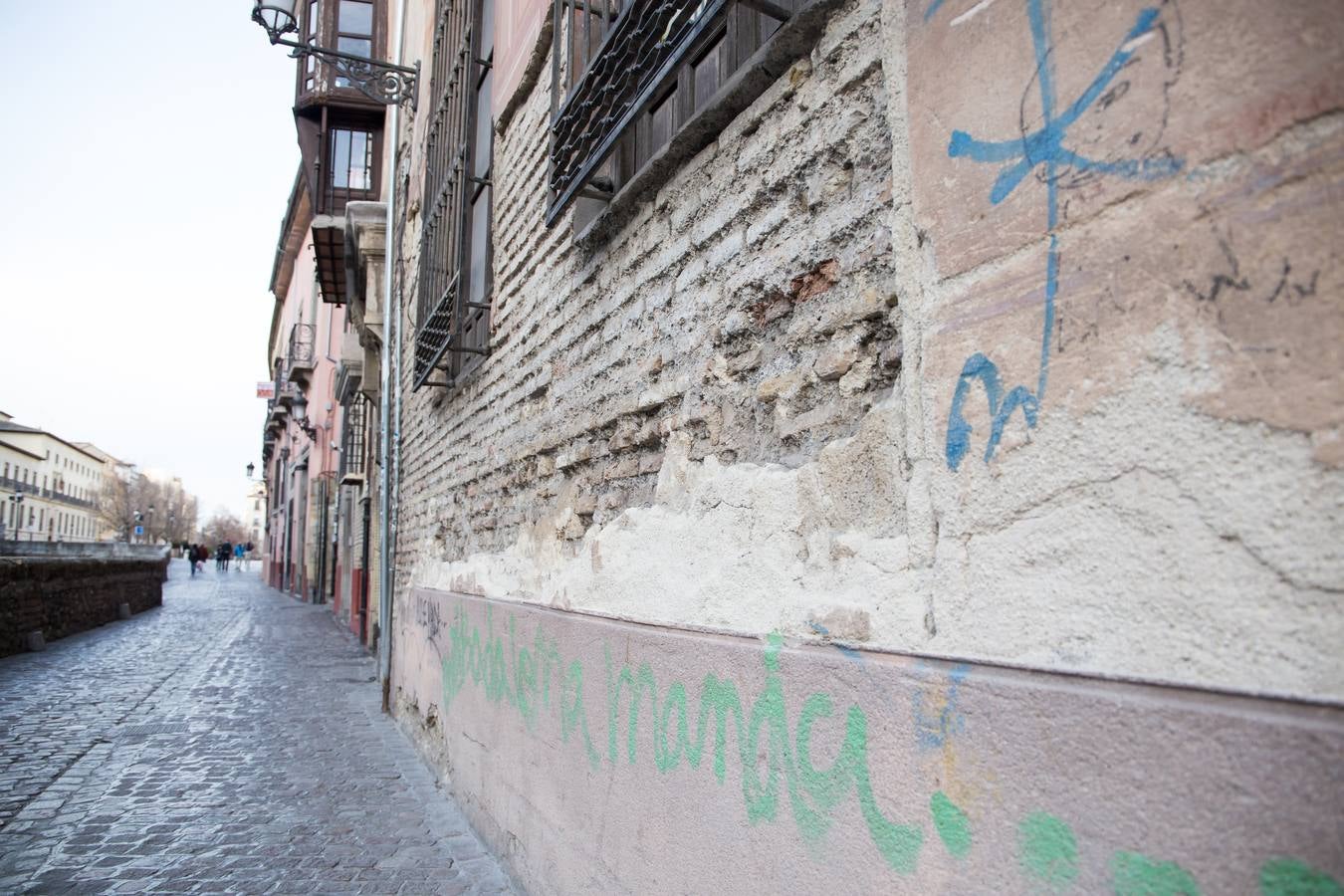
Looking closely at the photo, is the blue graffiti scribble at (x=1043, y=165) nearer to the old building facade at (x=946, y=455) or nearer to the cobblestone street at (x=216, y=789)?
the old building facade at (x=946, y=455)

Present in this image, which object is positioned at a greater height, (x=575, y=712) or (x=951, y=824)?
(x=951, y=824)

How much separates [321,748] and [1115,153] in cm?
649

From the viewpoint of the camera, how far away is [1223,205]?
1120 mm

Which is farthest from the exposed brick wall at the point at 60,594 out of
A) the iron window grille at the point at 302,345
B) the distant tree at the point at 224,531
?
the distant tree at the point at 224,531

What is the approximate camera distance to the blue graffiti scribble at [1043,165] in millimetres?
1252

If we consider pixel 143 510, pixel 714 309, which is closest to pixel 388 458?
pixel 714 309

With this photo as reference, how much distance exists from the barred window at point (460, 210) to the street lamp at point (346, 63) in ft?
5.95

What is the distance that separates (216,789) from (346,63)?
7949mm

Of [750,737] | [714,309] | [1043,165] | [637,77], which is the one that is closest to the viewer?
[1043,165]

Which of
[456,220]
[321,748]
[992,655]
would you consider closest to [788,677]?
[992,655]

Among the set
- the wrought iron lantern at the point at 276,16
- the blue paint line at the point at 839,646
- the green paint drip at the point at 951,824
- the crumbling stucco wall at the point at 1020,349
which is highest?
the wrought iron lantern at the point at 276,16

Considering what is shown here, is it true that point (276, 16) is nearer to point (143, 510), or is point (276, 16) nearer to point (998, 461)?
point (998, 461)

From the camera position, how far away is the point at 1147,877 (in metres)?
1.12

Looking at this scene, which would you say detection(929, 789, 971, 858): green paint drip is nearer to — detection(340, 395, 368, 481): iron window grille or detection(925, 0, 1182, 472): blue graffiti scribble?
detection(925, 0, 1182, 472): blue graffiti scribble
